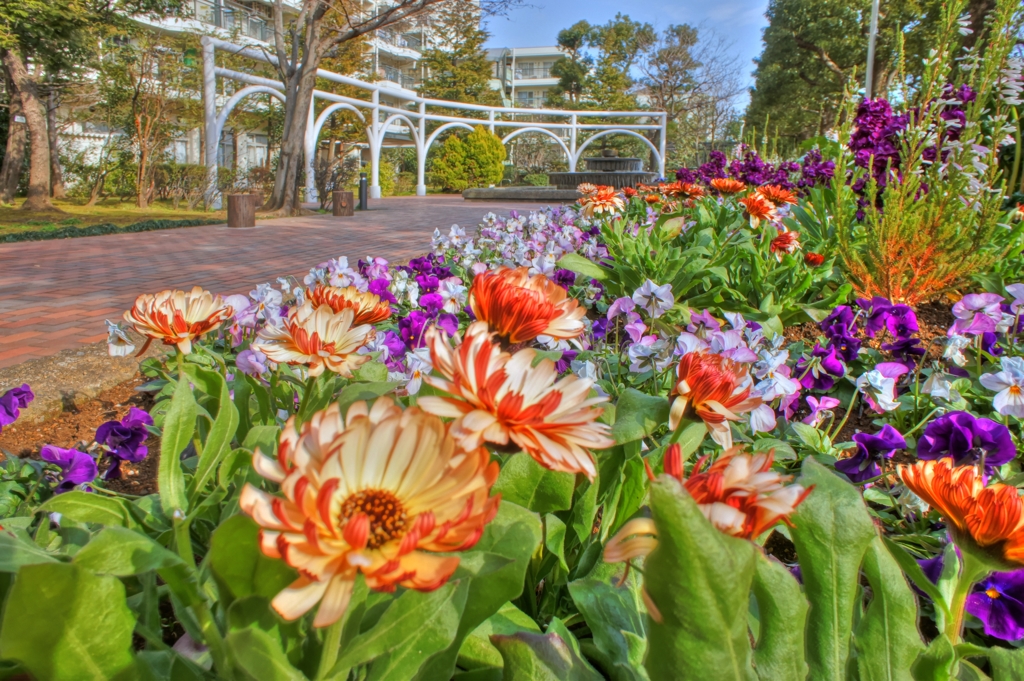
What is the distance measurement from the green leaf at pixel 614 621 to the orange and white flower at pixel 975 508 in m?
0.39

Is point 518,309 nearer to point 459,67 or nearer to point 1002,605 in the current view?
point 1002,605

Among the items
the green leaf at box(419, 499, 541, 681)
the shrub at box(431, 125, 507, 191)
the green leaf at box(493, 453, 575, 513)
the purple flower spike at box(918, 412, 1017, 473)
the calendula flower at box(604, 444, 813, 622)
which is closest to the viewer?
the calendula flower at box(604, 444, 813, 622)

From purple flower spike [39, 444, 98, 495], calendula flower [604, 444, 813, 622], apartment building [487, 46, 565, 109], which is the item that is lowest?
purple flower spike [39, 444, 98, 495]

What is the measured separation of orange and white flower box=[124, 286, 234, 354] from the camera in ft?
3.71

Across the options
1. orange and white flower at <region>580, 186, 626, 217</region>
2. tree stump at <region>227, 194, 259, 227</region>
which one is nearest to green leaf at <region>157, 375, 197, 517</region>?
orange and white flower at <region>580, 186, 626, 217</region>

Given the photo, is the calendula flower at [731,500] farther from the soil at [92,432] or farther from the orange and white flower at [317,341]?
the soil at [92,432]

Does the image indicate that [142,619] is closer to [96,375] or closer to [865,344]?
[96,375]

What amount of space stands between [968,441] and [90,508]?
151cm

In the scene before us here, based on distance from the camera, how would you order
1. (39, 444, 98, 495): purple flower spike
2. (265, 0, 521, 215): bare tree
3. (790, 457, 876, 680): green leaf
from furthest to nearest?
1. (265, 0, 521, 215): bare tree
2. (39, 444, 98, 495): purple flower spike
3. (790, 457, 876, 680): green leaf

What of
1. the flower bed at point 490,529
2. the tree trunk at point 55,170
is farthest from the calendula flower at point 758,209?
the tree trunk at point 55,170

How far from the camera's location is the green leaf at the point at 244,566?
0.64 m

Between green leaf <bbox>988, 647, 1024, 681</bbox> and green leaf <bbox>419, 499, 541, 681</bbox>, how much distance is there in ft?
2.18

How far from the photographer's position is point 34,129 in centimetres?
1339

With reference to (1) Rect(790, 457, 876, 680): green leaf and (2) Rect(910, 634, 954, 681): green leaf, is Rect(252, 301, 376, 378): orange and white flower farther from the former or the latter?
(2) Rect(910, 634, 954, 681): green leaf
